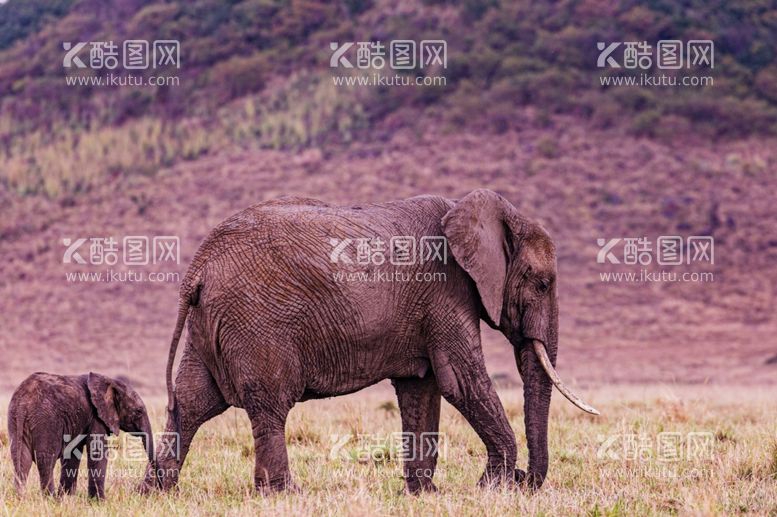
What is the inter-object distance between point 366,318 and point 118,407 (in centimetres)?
197

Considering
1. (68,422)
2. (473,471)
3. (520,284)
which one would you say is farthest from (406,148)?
(68,422)

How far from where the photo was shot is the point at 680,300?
1348 inches

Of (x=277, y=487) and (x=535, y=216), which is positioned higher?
(x=535, y=216)

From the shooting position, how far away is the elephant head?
28.0 ft

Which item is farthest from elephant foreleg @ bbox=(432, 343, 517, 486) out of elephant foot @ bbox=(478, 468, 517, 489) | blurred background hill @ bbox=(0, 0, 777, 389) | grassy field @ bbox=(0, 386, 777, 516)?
blurred background hill @ bbox=(0, 0, 777, 389)

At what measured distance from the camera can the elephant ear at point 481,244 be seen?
8.49m

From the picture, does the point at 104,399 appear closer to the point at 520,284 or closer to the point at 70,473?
the point at 70,473

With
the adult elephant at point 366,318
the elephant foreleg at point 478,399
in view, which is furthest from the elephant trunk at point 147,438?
the elephant foreleg at point 478,399

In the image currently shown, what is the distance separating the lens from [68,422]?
8250 millimetres

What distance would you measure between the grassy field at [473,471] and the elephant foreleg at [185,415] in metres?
0.22

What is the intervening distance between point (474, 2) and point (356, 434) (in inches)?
1583

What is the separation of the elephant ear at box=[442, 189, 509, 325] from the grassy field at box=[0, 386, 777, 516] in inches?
57.4

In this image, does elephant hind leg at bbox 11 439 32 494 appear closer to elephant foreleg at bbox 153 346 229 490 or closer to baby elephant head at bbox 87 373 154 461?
baby elephant head at bbox 87 373 154 461

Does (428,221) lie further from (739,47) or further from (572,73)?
(739,47)
